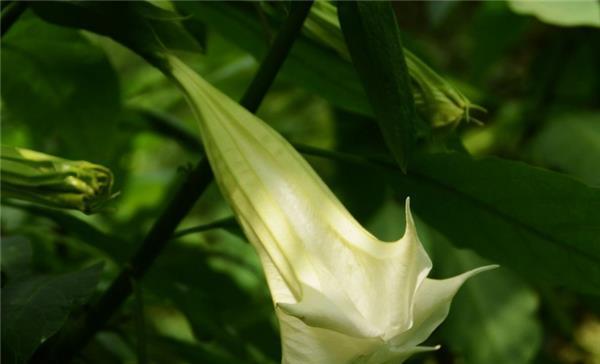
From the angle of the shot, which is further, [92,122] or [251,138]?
[92,122]

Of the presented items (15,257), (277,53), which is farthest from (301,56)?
(15,257)

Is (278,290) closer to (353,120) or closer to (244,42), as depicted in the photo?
(244,42)

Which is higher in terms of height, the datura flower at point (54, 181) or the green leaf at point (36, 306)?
the datura flower at point (54, 181)

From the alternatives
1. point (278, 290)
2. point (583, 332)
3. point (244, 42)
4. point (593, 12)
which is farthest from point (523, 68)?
point (278, 290)

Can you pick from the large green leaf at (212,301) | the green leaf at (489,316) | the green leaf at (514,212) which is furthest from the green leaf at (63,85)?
the green leaf at (489,316)

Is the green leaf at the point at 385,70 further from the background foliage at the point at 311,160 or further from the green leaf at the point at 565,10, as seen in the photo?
the green leaf at the point at 565,10

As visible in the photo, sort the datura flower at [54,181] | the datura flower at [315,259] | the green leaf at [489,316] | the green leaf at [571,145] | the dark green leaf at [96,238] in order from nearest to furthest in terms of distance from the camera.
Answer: the datura flower at [315,259], the datura flower at [54,181], the dark green leaf at [96,238], the green leaf at [489,316], the green leaf at [571,145]

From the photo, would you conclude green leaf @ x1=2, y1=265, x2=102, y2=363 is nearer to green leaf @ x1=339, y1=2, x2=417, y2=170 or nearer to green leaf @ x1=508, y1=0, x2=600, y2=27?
green leaf @ x1=339, y1=2, x2=417, y2=170
